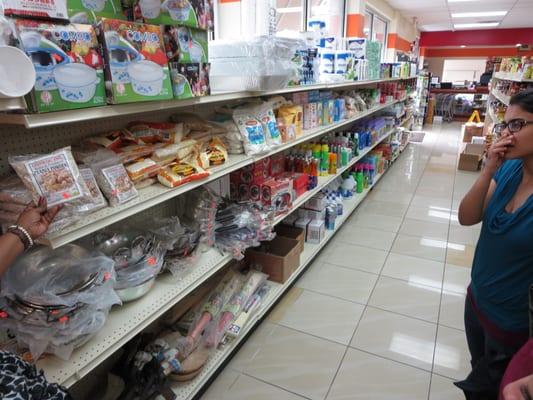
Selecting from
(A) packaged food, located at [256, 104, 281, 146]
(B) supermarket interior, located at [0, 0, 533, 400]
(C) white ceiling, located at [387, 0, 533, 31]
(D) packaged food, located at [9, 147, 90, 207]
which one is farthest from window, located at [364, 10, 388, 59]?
(D) packaged food, located at [9, 147, 90, 207]

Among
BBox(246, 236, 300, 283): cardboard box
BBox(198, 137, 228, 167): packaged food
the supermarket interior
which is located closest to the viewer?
the supermarket interior

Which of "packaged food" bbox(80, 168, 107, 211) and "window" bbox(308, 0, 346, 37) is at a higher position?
"window" bbox(308, 0, 346, 37)

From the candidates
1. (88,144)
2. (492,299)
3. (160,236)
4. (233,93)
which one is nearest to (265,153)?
(233,93)

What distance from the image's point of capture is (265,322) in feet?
8.34

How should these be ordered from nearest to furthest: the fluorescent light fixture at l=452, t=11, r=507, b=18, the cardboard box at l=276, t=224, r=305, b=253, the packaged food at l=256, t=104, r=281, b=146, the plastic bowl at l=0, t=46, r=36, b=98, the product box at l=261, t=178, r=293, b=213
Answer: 1. the plastic bowl at l=0, t=46, r=36, b=98
2. the packaged food at l=256, t=104, r=281, b=146
3. the product box at l=261, t=178, r=293, b=213
4. the cardboard box at l=276, t=224, r=305, b=253
5. the fluorescent light fixture at l=452, t=11, r=507, b=18

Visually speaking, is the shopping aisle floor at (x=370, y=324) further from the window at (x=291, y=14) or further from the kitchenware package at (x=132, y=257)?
the window at (x=291, y=14)

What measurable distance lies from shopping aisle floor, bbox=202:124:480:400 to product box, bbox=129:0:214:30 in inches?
72.7

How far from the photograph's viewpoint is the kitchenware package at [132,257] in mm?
1519

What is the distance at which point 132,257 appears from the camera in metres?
1.60

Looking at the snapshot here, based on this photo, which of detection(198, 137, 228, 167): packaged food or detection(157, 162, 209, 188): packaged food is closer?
detection(157, 162, 209, 188): packaged food

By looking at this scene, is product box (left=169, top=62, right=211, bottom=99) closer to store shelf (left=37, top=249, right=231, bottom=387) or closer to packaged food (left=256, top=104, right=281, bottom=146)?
packaged food (left=256, top=104, right=281, bottom=146)

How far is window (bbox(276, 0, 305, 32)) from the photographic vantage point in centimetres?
502

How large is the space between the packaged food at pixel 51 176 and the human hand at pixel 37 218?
0.02 metres

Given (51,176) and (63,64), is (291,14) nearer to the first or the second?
(63,64)
